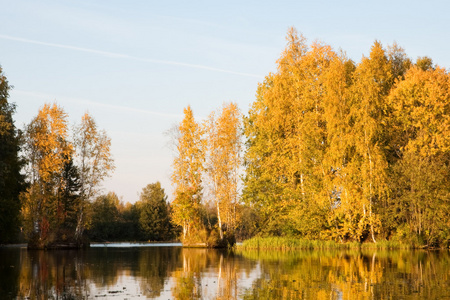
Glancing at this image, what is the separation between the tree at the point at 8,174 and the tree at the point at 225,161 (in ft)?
61.0

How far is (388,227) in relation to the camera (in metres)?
47.6

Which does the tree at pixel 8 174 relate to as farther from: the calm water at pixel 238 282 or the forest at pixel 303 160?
the calm water at pixel 238 282

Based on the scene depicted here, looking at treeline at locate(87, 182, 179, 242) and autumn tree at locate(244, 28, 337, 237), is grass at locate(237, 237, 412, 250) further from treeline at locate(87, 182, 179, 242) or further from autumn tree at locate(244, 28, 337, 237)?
treeline at locate(87, 182, 179, 242)

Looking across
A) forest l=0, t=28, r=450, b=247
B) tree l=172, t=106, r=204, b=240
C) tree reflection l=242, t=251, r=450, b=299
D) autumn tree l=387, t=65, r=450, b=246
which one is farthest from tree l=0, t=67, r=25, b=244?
autumn tree l=387, t=65, r=450, b=246

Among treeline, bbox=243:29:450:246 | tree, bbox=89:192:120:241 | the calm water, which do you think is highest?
treeline, bbox=243:29:450:246

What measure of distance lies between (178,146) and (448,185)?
27.7 metres

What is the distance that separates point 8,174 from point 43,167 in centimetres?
901

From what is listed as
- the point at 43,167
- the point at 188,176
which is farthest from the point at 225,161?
the point at 43,167

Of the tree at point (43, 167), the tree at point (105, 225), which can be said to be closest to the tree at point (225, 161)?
the tree at point (43, 167)

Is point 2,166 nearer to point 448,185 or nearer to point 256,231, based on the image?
point 256,231

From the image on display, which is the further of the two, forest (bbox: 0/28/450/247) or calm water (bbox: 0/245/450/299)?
forest (bbox: 0/28/450/247)

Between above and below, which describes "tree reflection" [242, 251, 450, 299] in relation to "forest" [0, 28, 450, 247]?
below

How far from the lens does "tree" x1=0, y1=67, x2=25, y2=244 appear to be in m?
43.1

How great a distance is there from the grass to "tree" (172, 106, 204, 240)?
21.2 ft
